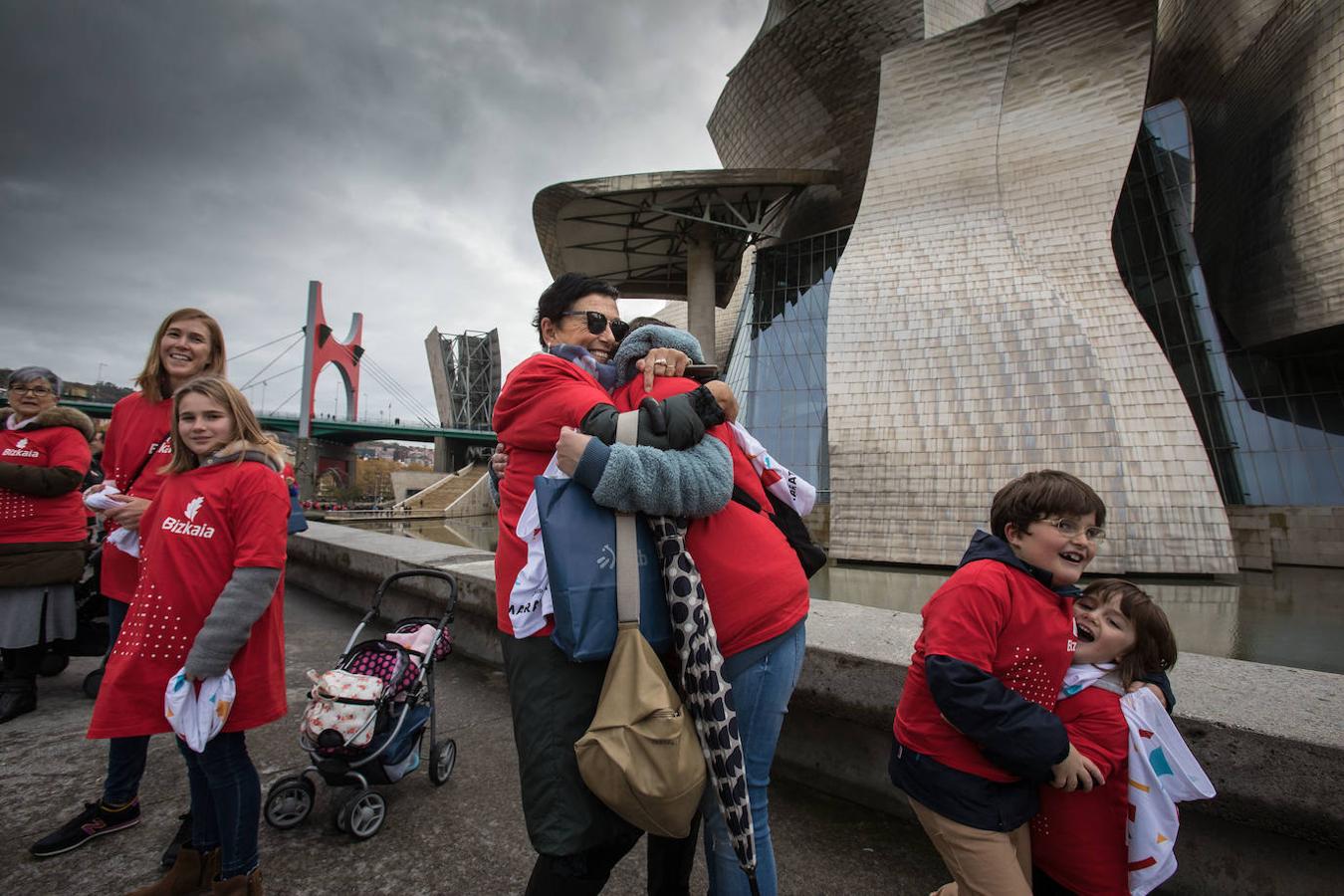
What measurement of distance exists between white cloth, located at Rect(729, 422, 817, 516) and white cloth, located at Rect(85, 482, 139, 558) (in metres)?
2.37

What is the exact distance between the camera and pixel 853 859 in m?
1.76

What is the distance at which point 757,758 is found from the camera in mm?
1207

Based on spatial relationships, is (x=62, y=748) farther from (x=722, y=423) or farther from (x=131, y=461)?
(x=722, y=423)

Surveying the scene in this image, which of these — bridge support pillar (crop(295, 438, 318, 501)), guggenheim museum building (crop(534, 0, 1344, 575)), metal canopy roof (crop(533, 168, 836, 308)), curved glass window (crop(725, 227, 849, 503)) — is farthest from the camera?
bridge support pillar (crop(295, 438, 318, 501))

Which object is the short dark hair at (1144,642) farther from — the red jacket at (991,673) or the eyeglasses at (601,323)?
the eyeglasses at (601,323)

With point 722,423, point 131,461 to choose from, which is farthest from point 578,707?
point 131,461

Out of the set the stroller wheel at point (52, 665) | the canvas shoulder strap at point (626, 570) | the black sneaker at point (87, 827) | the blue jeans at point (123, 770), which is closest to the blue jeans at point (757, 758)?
the canvas shoulder strap at point (626, 570)

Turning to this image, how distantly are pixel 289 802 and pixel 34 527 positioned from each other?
2.35 m

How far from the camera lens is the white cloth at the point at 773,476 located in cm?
144

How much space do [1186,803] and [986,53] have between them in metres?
18.8

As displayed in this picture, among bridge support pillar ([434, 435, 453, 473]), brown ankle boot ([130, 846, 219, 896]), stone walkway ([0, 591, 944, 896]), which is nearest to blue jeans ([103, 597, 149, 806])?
stone walkway ([0, 591, 944, 896])

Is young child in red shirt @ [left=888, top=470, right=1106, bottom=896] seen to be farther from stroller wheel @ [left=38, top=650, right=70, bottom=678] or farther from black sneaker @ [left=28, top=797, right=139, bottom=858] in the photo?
stroller wheel @ [left=38, top=650, right=70, bottom=678]

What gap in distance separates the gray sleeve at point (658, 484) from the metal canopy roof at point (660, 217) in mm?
17061

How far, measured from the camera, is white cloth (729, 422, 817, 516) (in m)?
1.44
